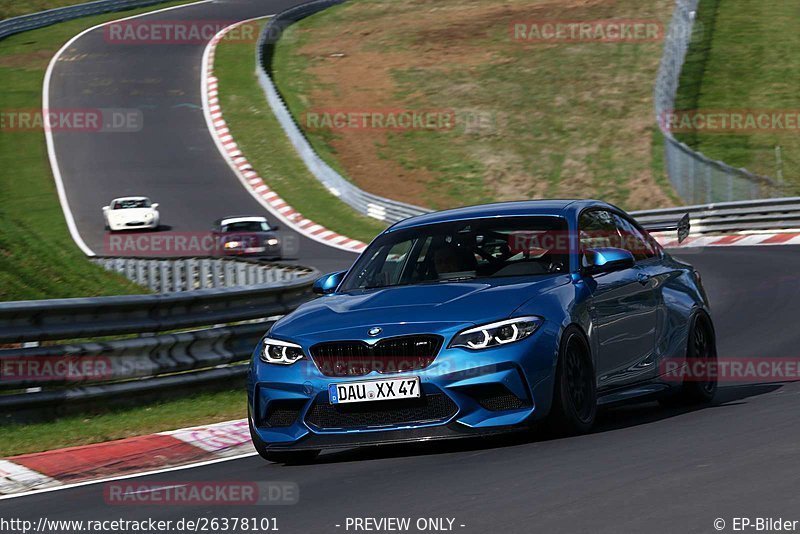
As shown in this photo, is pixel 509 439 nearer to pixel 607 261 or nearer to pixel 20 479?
pixel 607 261

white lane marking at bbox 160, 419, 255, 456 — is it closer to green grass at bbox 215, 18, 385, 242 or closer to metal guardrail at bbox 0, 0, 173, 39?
green grass at bbox 215, 18, 385, 242

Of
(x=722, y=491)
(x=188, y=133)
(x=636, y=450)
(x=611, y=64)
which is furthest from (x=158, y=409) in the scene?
(x=611, y=64)

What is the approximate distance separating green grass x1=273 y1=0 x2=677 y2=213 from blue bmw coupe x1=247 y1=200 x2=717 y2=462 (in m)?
26.0

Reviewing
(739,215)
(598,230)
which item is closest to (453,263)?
(598,230)

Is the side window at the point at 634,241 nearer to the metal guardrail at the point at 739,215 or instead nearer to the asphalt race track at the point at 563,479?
the asphalt race track at the point at 563,479

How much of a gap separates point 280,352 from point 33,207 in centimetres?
3236

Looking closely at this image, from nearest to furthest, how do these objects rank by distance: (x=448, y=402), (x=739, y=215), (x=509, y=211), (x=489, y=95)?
(x=448, y=402) < (x=509, y=211) < (x=739, y=215) < (x=489, y=95)

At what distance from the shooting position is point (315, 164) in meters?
40.8

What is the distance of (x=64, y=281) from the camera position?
15156mm

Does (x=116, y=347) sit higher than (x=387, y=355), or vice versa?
(x=387, y=355)

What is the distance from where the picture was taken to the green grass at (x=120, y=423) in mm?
9469

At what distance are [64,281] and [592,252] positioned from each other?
7920 millimetres

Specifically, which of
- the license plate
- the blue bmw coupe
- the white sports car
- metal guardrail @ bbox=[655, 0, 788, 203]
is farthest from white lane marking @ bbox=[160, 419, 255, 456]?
the white sports car

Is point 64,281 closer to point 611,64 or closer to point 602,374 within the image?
point 602,374
